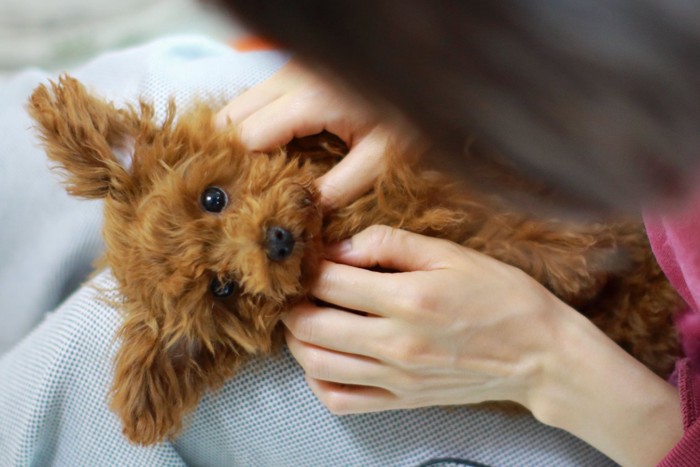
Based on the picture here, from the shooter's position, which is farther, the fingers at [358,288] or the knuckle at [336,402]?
the knuckle at [336,402]

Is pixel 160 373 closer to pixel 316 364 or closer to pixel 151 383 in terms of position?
pixel 151 383

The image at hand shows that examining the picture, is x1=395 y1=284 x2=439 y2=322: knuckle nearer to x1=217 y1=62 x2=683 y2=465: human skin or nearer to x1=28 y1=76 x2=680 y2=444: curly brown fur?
x1=217 y1=62 x2=683 y2=465: human skin

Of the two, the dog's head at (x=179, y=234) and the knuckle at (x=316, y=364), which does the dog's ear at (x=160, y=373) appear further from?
the knuckle at (x=316, y=364)

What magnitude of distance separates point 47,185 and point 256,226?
1.12 metres

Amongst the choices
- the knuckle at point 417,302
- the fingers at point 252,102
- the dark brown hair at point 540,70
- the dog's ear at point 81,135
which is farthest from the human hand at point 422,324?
the dark brown hair at point 540,70

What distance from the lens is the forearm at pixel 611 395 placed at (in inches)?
51.3

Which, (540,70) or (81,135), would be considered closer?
(540,70)

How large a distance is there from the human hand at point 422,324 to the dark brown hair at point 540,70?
938 mm

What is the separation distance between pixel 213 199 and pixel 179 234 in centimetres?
10

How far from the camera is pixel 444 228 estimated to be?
1.41 meters

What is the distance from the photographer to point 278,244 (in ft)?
4.09

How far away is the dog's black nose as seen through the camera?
1246 millimetres

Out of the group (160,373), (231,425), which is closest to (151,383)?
(160,373)

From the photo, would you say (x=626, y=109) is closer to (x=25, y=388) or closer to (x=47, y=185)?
(x=25, y=388)
